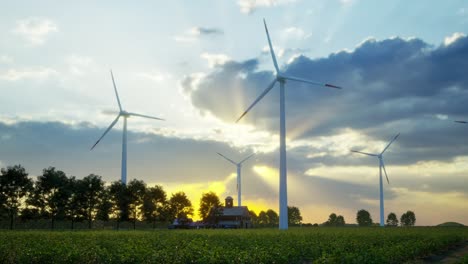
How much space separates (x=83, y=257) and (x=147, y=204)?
108 metres

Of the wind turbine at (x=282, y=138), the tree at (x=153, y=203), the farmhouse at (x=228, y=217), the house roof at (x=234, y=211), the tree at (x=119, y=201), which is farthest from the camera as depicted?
the house roof at (x=234, y=211)

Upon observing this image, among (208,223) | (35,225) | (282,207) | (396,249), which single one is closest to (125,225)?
(208,223)

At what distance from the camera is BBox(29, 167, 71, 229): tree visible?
11831 centimetres

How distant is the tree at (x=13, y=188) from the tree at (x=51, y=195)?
292cm

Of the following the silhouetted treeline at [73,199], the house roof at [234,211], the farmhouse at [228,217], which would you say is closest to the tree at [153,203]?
the silhouetted treeline at [73,199]

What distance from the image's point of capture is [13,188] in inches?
4491

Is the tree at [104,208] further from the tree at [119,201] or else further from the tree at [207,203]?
the tree at [207,203]

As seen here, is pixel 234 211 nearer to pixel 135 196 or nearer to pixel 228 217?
pixel 228 217

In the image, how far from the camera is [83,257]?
3609 centimetres

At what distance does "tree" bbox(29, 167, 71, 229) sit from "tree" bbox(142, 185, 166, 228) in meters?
26.5

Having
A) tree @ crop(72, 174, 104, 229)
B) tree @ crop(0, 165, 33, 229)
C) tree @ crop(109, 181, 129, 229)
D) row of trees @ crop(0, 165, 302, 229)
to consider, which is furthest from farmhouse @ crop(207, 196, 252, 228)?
tree @ crop(0, 165, 33, 229)

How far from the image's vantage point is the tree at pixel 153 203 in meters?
143

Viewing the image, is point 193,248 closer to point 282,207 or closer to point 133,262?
point 133,262

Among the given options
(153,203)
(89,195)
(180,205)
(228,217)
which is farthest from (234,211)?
(89,195)
